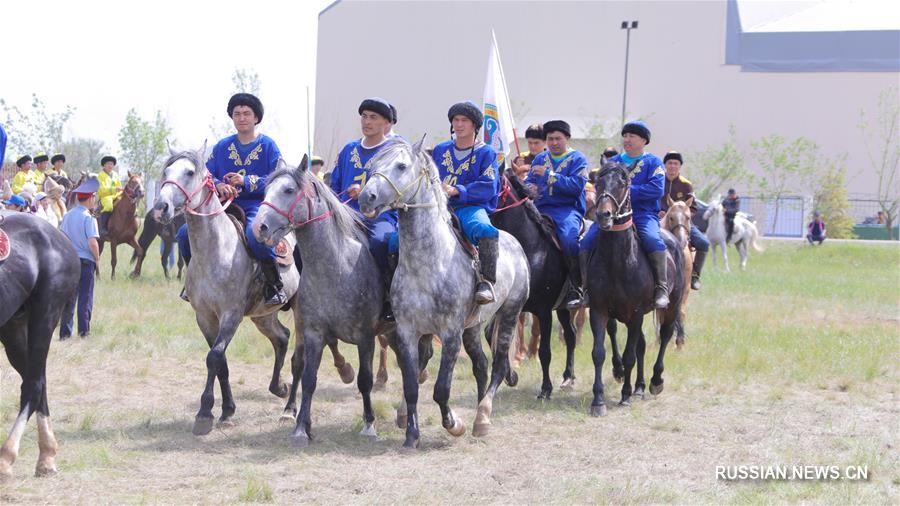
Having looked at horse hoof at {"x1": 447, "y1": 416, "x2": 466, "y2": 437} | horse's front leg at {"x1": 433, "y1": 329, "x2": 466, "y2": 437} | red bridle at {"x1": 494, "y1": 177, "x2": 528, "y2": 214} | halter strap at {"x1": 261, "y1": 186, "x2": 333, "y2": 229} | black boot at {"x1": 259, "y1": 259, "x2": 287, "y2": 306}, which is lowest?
horse hoof at {"x1": 447, "y1": 416, "x2": 466, "y2": 437}

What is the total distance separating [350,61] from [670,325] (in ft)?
165

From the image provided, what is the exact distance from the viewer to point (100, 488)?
21.5 ft

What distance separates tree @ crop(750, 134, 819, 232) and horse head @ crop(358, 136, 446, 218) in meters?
46.0

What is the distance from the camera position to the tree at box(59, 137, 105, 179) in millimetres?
52131

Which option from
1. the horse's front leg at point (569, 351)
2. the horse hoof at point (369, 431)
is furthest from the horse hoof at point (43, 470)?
the horse's front leg at point (569, 351)

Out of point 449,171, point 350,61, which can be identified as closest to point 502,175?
point 449,171

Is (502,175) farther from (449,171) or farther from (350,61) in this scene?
(350,61)

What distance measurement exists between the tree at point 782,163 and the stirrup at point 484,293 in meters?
45.6

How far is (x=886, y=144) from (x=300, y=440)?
50.3m

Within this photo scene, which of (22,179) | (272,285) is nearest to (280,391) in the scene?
(272,285)

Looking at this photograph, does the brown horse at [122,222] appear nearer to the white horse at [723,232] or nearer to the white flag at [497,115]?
the white flag at [497,115]

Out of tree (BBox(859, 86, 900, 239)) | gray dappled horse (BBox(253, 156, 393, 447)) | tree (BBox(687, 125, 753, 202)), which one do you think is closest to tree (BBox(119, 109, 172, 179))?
tree (BBox(687, 125, 753, 202))

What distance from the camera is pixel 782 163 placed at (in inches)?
1996

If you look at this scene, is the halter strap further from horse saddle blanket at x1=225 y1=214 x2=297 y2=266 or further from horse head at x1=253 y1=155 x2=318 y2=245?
horse saddle blanket at x1=225 y1=214 x2=297 y2=266
